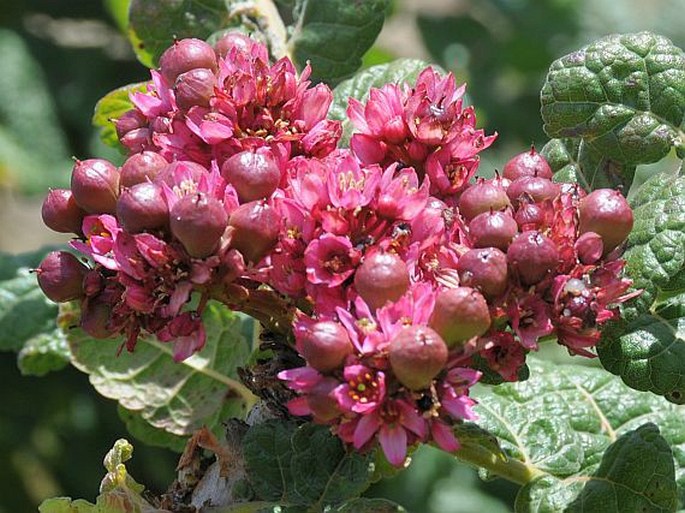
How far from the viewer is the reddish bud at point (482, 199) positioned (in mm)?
1648

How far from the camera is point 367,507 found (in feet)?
5.71

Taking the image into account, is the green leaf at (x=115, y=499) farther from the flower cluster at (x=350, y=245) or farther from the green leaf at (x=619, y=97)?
the green leaf at (x=619, y=97)

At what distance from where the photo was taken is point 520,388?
2277 mm

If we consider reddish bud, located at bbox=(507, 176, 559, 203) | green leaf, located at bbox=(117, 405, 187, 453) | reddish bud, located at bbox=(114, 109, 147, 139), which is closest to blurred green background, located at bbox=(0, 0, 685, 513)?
green leaf, located at bbox=(117, 405, 187, 453)

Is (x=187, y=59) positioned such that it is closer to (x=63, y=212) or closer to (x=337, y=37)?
(x=63, y=212)

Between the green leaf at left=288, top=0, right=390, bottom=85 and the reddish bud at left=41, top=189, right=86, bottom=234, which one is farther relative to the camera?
the green leaf at left=288, top=0, right=390, bottom=85

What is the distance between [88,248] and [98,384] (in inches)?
34.7

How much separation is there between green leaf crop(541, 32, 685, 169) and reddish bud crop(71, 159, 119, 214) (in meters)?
0.73

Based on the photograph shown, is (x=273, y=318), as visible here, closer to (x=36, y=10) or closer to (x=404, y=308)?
(x=404, y=308)

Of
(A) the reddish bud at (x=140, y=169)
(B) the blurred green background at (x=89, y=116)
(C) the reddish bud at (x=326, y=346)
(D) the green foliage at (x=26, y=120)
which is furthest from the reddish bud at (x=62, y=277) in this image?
(D) the green foliage at (x=26, y=120)

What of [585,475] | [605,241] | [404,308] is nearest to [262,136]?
[404,308]

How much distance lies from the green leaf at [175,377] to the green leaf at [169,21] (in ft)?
1.88

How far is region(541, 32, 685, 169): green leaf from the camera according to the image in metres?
1.94

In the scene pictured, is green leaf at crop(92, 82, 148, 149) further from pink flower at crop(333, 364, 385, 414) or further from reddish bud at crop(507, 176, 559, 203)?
pink flower at crop(333, 364, 385, 414)
